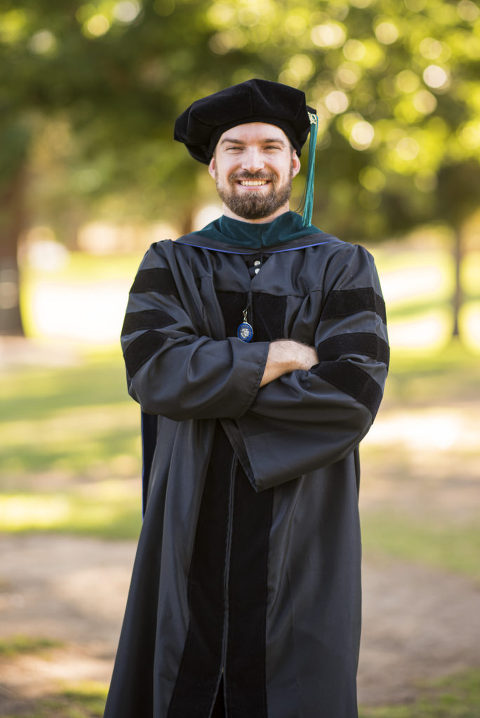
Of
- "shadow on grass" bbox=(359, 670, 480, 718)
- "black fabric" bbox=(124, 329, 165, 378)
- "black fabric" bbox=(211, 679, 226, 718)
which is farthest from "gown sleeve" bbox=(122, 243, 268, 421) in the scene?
"shadow on grass" bbox=(359, 670, 480, 718)

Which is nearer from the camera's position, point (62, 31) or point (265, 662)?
point (265, 662)

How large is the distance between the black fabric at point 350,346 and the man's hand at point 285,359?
41 millimetres

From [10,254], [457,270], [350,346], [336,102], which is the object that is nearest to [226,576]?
[350,346]

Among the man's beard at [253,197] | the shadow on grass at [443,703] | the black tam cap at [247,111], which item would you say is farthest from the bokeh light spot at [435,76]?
the man's beard at [253,197]

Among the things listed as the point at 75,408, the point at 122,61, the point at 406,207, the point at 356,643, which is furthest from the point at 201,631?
the point at 406,207

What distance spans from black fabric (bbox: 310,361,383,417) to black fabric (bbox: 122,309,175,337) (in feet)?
1.55

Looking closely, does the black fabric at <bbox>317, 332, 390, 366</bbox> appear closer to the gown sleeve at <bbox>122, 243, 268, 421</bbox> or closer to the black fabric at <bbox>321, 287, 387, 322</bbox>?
the black fabric at <bbox>321, 287, 387, 322</bbox>

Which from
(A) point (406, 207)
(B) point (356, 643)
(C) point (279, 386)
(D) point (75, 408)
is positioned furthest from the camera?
(A) point (406, 207)

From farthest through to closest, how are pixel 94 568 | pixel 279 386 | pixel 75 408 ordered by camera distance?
pixel 75 408 < pixel 94 568 < pixel 279 386

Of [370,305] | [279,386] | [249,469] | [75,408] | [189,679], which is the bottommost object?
[189,679]

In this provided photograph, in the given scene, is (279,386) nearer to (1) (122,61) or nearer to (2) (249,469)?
(2) (249,469)

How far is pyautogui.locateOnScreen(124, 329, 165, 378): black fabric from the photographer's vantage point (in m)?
2.56

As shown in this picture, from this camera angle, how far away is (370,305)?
2625 mm

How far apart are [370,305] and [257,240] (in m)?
0.43
